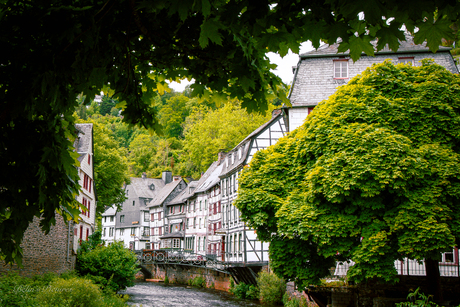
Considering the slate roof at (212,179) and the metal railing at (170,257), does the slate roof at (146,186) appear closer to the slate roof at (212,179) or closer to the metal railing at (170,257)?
the metal railing at (170,257)

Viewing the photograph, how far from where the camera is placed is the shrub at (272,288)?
25078 mm

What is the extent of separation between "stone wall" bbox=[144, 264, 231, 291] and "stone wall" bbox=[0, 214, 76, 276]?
1587cm

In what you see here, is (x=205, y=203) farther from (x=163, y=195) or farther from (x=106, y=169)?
(x=163, y=195)

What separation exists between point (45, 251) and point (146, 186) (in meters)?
50.8

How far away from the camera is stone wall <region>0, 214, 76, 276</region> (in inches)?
728

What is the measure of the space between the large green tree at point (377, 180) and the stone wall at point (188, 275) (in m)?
21.2

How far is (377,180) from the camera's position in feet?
45.1

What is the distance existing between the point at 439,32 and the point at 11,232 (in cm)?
476

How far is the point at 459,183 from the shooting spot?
521 inches

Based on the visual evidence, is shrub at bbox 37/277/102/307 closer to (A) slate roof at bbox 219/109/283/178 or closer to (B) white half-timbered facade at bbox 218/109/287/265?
(B) white half-timbered facade at bbox 218/109/287/265

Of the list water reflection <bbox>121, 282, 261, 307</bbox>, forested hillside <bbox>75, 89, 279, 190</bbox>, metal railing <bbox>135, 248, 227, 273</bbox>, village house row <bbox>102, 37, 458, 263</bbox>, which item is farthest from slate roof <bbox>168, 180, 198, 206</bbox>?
water reflection <bbox>121, 282, 261, 307</bbox>

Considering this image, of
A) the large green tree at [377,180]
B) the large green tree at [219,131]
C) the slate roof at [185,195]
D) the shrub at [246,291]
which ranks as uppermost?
the large green tree at [219,131]

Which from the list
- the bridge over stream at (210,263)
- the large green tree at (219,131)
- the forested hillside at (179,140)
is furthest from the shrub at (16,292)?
the large green tree at (219,131)

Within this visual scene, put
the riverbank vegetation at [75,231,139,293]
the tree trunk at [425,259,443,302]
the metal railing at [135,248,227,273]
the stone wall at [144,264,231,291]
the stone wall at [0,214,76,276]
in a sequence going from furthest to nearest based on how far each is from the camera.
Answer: the metal railing at [135,248,227,273] → the stone wall at [144,264,231,291] → the riverbank vegetation at [75,231,139,293] → the stone wall at [0,214,76,276] → the tree trunk at [425,259,443,302]
